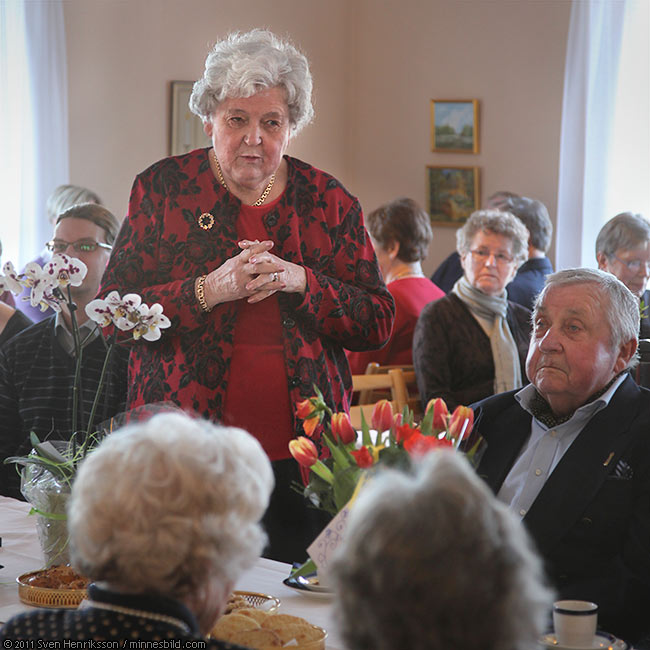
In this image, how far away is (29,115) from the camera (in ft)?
19.4

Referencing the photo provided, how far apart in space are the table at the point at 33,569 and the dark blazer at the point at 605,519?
518mm

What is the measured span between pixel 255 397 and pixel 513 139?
4.90 meters

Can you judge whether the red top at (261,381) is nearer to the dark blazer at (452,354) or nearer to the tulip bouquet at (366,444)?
the tulip bouquet at (366,444)

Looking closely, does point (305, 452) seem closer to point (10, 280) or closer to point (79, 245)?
point (10, 280)

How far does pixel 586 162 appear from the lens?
6.27m

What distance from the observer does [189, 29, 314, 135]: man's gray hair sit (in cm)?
240

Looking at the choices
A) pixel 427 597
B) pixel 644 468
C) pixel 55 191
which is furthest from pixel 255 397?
pixel 55 191

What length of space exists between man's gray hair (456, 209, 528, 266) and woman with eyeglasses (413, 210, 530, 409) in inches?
4.1

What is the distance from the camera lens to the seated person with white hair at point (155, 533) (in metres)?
1.11

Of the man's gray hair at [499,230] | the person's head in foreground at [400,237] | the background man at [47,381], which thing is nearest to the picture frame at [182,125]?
the person's head in foreground at [400,237]

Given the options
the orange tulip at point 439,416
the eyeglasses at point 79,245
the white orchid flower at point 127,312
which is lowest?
the orange tulip at point 439,416

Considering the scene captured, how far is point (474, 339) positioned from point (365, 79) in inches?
156

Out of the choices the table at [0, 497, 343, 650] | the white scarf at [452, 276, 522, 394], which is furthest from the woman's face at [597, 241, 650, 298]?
the table at [0, 497, 343, 650]

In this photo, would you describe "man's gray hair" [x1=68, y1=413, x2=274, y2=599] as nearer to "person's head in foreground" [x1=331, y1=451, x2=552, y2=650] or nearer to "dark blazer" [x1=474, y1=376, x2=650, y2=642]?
"person's head in foreground" [x1=331, y1=451, x2=552, y2=650]
